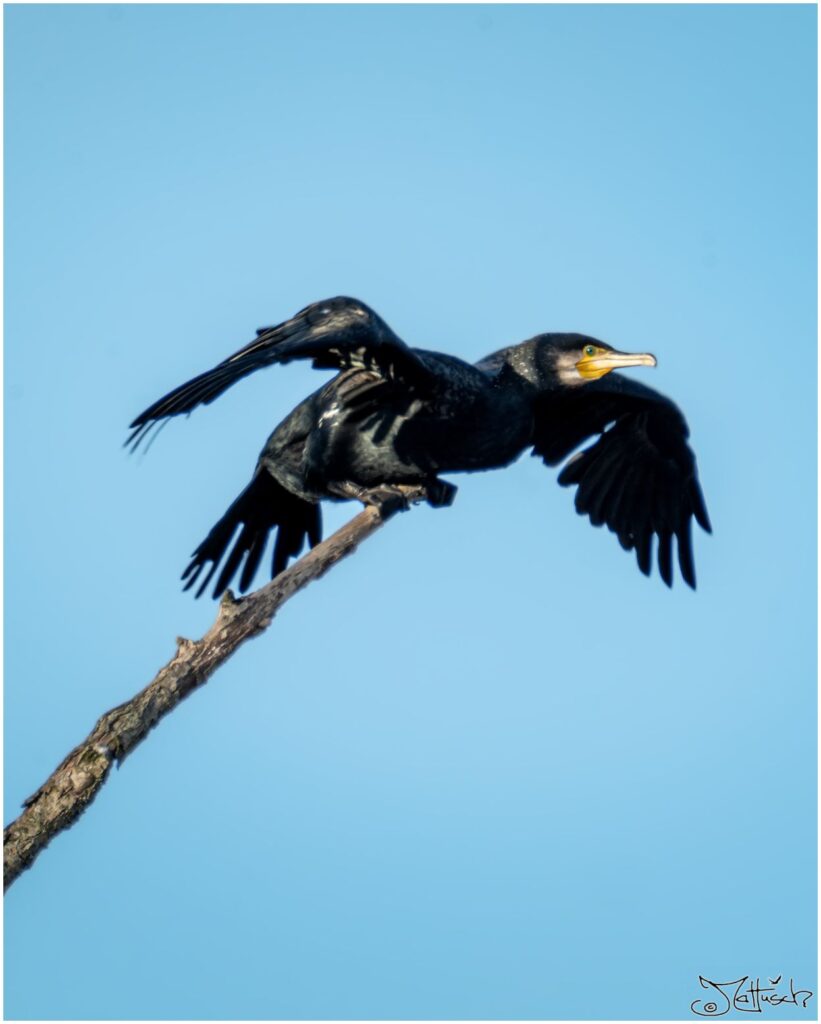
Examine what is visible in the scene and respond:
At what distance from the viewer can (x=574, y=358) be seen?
802cm

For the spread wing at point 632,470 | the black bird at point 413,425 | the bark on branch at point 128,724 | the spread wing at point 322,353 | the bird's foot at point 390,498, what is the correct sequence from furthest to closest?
the spread wing at point 632,470
the bird's foot at point 390,498
the black bird at point 413,425
the spread wing at point 322,353
the bark on branch at point 128,724

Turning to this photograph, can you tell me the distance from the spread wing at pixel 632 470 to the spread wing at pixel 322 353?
154 centimetres

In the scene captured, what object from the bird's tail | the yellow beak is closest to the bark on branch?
the bird's tail

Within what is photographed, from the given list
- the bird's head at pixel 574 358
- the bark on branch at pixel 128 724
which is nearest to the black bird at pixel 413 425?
the bird's head at pixel 574 358

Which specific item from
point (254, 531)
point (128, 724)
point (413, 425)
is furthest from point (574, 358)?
point (128, 724)

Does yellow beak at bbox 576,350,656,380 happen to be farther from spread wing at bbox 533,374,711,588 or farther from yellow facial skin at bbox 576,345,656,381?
spread wing at bbox 533,374,711,588

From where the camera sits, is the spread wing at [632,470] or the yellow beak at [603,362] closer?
the yellow beak at [603,362]

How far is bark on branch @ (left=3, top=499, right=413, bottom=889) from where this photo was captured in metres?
5.77

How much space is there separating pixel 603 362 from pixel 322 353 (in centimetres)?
143

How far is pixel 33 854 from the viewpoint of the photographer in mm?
5754

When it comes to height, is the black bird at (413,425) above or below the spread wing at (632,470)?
below

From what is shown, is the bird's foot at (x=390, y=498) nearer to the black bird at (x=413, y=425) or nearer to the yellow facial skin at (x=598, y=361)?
the black bird at (x=413, y=425)

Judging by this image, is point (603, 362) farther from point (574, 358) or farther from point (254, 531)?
point (254, 531)

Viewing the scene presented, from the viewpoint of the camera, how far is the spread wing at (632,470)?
888 centimetres
